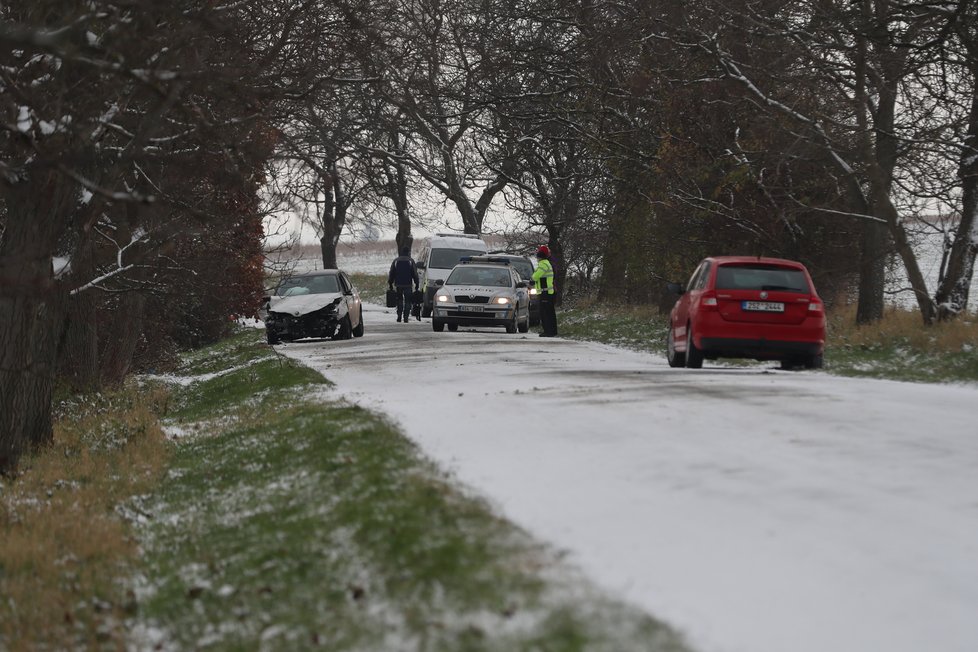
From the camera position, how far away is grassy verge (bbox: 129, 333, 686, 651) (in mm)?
5816

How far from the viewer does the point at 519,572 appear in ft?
21.0

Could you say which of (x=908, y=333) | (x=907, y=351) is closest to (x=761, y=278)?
(x=907, y=351)

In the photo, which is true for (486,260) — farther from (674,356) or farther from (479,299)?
(674,356)

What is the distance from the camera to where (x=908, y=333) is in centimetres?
2227

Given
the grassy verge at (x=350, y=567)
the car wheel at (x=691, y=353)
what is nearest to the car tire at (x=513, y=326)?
the car wheel at (x=691, y=353)

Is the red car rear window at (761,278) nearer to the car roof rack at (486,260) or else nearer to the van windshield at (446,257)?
the car roof rack at (486,260)

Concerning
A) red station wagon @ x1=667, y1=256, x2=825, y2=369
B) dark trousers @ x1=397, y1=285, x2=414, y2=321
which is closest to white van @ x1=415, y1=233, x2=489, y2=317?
dark trousers @ x1=397, y1=285, x2=414, y2=321

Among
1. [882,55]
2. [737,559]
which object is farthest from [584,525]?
[882,55]

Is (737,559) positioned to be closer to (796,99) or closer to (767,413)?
(767,413)

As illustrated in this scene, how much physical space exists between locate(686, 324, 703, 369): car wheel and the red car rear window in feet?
3.09

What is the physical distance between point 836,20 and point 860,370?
619cm

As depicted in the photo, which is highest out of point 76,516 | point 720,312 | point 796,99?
point 796,99

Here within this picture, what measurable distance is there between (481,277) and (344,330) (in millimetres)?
4400

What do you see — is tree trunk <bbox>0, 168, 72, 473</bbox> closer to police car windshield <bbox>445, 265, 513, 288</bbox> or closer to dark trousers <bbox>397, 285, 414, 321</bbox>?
police car windshield <bbox>445, 265, 513, 288</bbox>
